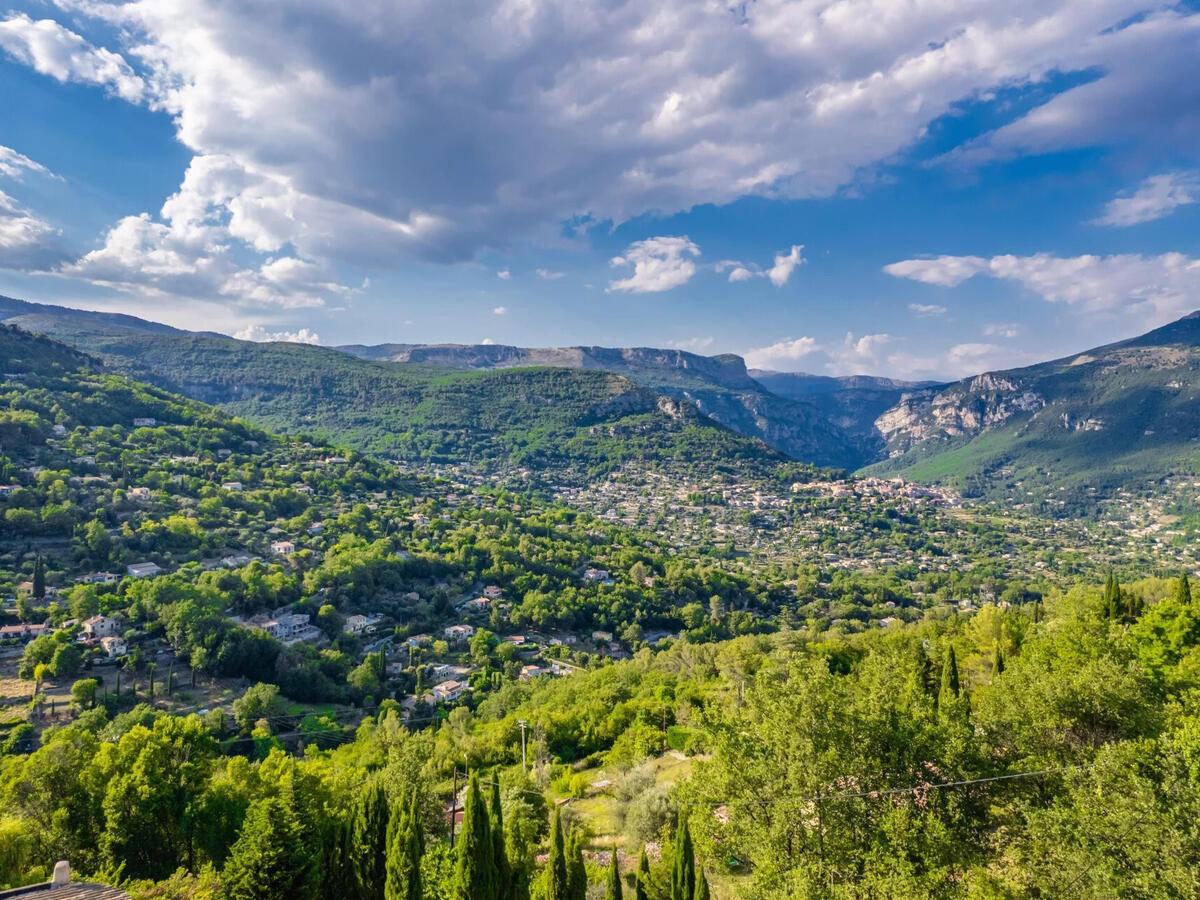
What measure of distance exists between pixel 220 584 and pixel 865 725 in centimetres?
4916

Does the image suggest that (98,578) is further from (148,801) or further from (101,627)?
(148,801)

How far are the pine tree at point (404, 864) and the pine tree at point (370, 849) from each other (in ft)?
2.32

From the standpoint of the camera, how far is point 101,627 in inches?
1469

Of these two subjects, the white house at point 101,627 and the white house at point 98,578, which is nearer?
the white house at point 101,627

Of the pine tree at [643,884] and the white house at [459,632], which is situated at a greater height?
the pine tree at [643,884]

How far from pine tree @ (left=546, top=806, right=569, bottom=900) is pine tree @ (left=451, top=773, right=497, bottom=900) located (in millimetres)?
1334

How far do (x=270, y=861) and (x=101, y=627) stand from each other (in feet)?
121

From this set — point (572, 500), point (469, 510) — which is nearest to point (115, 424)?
point (469, 510)

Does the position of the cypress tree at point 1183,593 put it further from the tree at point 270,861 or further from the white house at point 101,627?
the white house at point 101,627

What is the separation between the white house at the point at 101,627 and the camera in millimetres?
37000

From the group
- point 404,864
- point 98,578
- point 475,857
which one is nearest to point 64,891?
point 404,864

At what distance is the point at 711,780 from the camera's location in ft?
44.3

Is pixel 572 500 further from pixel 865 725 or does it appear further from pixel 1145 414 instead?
pixel 1145 414

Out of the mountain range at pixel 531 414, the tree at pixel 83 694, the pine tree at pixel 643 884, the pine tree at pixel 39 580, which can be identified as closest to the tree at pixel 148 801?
the pine tree at pixel 643 884
